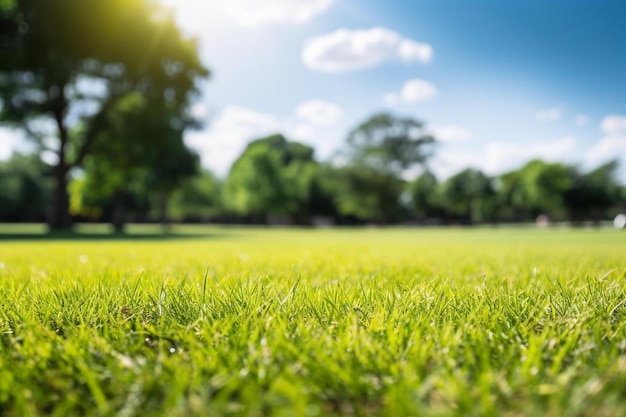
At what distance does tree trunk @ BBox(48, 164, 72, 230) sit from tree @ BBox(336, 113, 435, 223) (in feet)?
125

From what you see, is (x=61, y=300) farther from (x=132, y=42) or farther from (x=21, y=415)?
(x=132, y=42)

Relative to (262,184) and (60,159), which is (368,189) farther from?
(60,159)

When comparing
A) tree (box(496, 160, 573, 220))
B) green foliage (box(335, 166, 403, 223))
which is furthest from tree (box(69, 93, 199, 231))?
tree (box(496, 160, 573, 220))

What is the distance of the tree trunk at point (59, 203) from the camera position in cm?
2527

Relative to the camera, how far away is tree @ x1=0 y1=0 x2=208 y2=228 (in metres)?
22.7

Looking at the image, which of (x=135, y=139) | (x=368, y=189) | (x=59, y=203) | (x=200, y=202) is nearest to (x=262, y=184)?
(x=368, y=189)

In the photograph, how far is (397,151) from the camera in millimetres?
59969

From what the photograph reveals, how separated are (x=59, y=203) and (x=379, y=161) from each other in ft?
137

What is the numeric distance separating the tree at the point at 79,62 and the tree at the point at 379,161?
108ft

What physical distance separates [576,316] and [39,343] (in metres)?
1.88

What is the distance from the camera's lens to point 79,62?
25016 mm

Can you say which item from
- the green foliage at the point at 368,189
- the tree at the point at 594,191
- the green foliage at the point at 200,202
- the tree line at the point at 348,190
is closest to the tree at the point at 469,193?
the tree line at the point at 348,190

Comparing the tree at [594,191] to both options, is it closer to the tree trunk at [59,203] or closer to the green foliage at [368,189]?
the green foliage at [368,189]

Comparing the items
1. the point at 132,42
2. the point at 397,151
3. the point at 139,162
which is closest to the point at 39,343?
the point at 139,162
